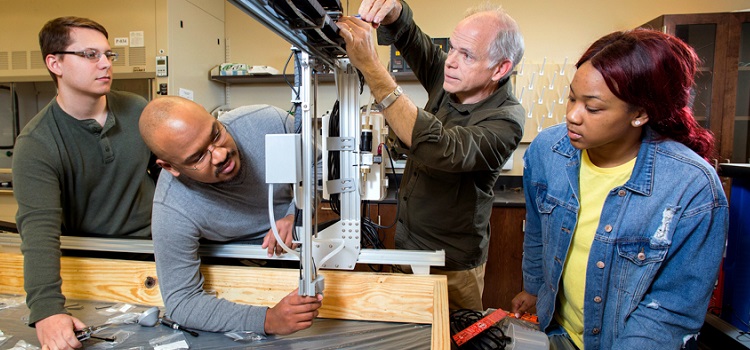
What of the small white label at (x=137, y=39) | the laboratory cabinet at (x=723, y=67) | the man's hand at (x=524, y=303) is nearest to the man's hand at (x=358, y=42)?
the man's hand at (x=524, y=303)

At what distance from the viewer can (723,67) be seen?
244 cm

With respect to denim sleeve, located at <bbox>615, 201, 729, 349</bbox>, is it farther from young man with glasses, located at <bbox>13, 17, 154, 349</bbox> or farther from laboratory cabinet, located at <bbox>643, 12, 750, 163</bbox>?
laboratory cabinet, located at <bbox>643, 12, 750, 163</bbox>

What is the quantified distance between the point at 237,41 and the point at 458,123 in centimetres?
259

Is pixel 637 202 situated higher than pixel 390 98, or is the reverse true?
pixel 390 98

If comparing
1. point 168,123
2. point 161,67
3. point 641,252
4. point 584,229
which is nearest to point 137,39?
point 161,67

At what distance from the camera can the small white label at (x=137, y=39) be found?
250 cm

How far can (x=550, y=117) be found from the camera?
2869 millimetres

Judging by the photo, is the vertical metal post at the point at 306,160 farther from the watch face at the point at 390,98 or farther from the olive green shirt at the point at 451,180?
the olive green shirt at the point at 451,180

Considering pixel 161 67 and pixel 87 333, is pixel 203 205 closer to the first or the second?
pixel 87 333

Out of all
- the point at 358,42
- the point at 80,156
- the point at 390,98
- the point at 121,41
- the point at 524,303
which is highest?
the point at 121,41

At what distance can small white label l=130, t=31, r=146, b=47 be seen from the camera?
8.19ft

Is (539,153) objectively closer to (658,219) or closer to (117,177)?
(658,219)

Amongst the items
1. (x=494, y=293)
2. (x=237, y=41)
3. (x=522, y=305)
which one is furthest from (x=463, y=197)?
(x=237, y=41)

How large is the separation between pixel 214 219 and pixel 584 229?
915 mm
